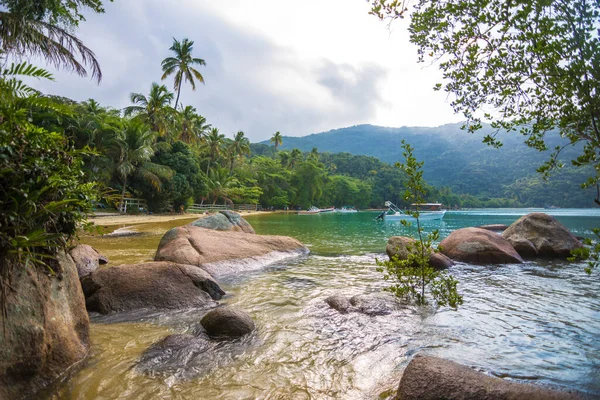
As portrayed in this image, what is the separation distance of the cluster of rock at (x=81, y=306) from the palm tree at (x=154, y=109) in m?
31.5

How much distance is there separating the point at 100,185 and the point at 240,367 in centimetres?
292

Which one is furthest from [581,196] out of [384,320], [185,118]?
[384,320]

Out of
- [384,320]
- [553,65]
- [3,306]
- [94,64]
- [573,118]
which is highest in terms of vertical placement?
[94,64]

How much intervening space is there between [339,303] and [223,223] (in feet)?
28.5

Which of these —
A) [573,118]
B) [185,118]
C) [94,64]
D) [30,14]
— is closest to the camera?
[573,118]

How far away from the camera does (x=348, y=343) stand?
423 cm

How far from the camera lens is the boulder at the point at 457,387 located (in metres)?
2.56

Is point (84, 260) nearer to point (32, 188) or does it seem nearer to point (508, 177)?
point (32, 188)

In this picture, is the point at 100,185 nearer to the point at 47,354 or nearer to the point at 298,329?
the point at 47,354

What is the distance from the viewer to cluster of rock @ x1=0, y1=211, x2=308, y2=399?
2.70 meters

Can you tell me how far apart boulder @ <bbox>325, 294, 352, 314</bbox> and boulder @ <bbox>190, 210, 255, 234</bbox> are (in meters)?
8.12

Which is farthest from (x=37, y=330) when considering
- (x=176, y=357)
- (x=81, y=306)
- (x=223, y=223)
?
(x=223, y=223)

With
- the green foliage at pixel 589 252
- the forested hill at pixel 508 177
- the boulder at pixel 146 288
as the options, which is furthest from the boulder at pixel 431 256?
the forested hill at pixel 508 177

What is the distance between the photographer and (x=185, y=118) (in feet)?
150
